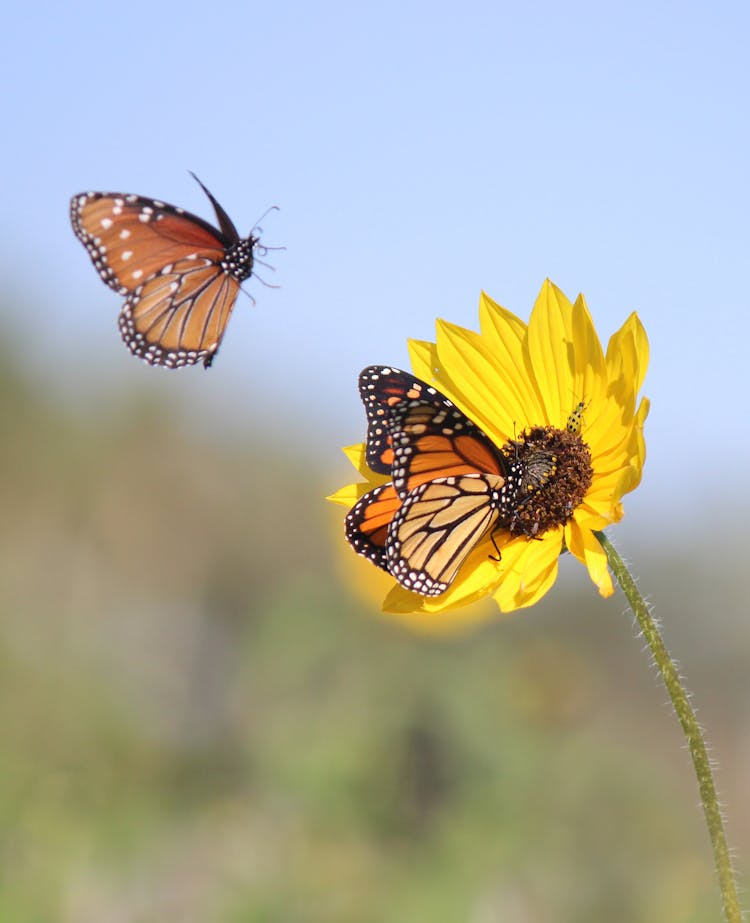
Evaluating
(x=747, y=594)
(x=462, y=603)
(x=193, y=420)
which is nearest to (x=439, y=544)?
(x=462, y=603)

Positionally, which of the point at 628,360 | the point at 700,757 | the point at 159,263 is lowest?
the point at 700,757

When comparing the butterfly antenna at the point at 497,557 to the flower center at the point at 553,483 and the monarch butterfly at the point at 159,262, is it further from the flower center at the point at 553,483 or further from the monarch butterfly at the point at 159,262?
the monarch butterfly at the point at 159,262

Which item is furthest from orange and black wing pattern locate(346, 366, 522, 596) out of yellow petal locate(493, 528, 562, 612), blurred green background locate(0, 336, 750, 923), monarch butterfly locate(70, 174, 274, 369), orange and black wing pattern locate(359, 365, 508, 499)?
blurred green background locate(0, 336, 750, 923)

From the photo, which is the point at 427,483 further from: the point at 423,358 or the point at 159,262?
the point at 159,262

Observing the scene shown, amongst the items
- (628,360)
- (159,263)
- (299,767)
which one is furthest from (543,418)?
(299,767)

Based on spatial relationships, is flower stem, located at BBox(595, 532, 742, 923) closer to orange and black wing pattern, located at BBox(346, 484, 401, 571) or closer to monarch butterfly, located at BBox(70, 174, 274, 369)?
orange and black wing pattern, located at BBox(346, 484, 401, 571)

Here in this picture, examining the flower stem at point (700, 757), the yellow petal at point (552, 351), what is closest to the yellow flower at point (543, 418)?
the yellow petal at point (552, 351)

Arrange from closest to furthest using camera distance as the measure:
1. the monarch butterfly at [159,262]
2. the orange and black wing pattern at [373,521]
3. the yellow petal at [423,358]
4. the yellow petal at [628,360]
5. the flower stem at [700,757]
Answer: the flower stem at [700,757]
the yellow petal at [628,360]
the orange and black wing pattern at [373,521]
the yellow petal at [423,358]
the monarch butterfly at [159,262]
